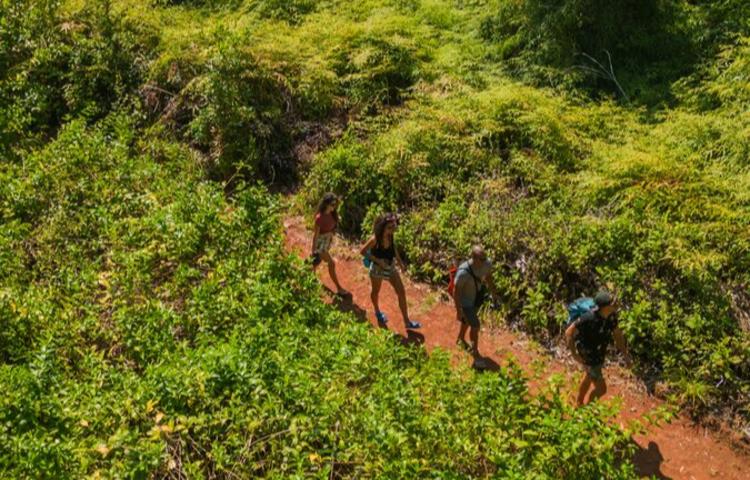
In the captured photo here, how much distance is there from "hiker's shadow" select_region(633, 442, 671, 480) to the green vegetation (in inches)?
13.7

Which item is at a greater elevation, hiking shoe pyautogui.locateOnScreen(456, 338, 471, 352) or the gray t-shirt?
the gray t-shirt

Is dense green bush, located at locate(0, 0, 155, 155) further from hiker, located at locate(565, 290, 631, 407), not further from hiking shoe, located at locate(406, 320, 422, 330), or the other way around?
hiker, located at locate(565, 290, 631, 407)

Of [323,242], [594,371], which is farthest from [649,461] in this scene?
[323,242]

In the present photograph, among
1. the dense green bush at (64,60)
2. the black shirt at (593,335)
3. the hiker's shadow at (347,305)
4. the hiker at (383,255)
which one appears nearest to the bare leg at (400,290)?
the hiker at (383,255)

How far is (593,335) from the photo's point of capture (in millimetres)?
6699

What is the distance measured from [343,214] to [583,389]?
5042mm

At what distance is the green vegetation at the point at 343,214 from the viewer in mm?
5703

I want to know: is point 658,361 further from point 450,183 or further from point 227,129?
point 227,129

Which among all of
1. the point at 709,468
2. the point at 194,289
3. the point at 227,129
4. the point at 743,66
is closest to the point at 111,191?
the point at 227,129

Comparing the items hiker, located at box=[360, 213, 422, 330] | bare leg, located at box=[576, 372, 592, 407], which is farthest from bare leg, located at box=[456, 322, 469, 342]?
bare leg, located at box=[576, 372, 592, 407]

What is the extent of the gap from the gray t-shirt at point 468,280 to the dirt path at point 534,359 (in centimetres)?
78

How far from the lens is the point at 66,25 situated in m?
14.0

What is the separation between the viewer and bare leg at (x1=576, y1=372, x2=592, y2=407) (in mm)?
6992

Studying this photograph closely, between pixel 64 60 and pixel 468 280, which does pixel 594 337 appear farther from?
pixel 64 60
